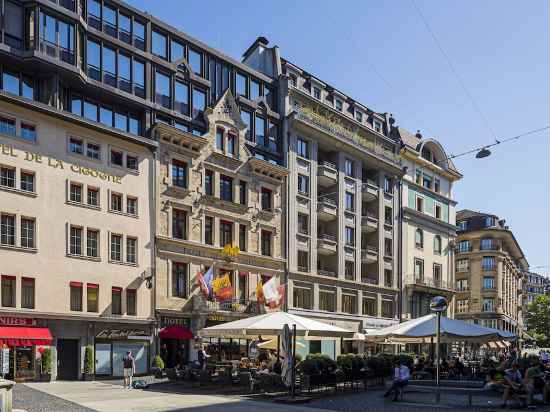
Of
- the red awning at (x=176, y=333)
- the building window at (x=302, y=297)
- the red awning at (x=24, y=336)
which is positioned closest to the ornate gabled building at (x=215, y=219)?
the red awning at (x=176, y=333)

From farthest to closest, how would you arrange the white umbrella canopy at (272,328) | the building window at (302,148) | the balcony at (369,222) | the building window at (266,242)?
the balcony at (369,222)
the building window at (302,148)
the building window at (266,242)
the white umbrella canopy at (272,328)

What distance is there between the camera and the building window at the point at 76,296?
33.5 metres

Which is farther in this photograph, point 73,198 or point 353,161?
point 353,161

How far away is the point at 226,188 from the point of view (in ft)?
143

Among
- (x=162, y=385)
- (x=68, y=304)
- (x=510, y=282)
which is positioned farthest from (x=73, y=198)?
(x=510, y=282)

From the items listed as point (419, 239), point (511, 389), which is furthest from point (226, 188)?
point (419, 239)

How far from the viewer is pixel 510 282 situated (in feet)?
358

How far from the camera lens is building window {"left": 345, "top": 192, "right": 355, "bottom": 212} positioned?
54237mm

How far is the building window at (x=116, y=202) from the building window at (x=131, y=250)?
173 cm

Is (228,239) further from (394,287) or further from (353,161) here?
(394,287)

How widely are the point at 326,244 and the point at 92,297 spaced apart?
834 inches

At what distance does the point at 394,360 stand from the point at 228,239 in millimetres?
14546

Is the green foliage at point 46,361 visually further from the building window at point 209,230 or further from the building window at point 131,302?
the building window at point 209,230

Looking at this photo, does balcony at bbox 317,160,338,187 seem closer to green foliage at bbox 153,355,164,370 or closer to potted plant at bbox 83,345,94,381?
green foliage at bbox 153,355,164,370
